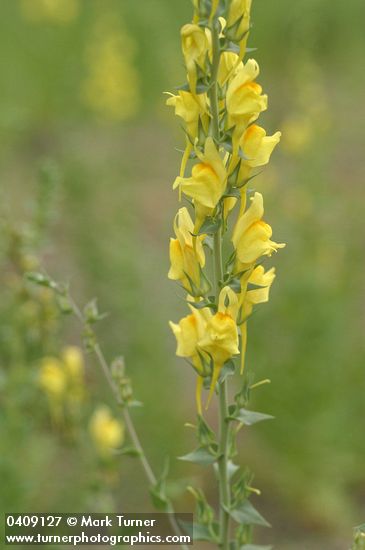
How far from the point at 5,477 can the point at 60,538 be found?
250 mm

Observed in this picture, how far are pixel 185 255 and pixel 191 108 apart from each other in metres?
0.29

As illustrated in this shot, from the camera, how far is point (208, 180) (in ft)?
5.07

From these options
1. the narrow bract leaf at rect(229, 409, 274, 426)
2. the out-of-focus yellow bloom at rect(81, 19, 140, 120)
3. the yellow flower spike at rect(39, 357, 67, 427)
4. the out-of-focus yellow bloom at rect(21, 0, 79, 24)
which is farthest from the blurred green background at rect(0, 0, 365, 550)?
the out-of-focus yellow bloom at rect(21, 0, 79, 24)

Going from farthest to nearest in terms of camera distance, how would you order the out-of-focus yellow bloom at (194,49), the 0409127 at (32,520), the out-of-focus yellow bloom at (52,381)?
the out-of-focus yellow bloom at (52,381) < the 0409127 at (32,520) < the out-of-focus yellow bloom at (194,49)

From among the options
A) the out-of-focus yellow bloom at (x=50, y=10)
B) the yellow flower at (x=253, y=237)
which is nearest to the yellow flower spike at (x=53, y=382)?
the yellow flower at (x=253, y=237)

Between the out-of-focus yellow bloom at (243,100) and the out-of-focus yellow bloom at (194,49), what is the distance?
0.07 meters

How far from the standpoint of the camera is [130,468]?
385 centimetres

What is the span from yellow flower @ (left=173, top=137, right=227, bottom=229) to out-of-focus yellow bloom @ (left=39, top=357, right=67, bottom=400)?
134cm

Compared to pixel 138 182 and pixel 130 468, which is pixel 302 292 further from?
pixel 138 182

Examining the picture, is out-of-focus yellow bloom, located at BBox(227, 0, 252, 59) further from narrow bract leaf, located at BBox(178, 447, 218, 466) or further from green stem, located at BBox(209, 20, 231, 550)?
narrow bract leaf, located at BBox(178, 447, 218, 466)

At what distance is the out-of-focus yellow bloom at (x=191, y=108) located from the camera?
153 centimetres

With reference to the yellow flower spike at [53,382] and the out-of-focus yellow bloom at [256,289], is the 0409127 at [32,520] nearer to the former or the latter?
the yellow flower spike at [53,382]

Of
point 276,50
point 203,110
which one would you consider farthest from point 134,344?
point 276,50

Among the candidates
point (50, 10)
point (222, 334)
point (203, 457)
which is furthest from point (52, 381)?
point (50, 10)
